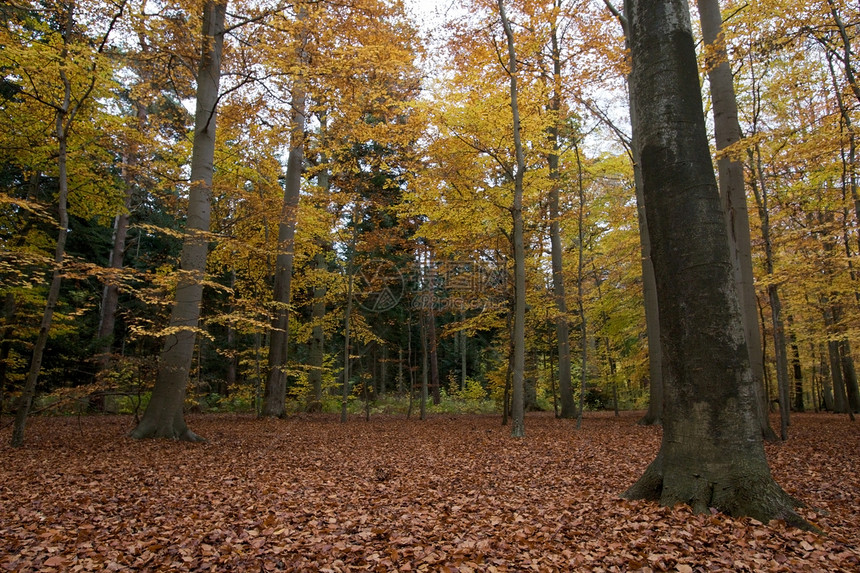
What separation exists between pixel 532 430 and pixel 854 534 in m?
8.24

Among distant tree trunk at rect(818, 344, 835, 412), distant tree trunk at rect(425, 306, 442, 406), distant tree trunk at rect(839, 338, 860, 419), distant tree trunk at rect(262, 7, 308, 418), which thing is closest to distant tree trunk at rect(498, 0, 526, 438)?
distant tree trunk at rect(425, 306, 442, 406)

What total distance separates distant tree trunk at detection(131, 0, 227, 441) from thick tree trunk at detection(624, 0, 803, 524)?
7.68 metres

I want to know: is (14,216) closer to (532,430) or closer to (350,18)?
(350,18)

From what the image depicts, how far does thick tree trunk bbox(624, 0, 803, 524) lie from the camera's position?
3.71 meters

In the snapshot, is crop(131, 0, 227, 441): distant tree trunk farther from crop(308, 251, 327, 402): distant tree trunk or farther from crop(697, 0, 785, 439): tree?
crop(697, 0, 785, 439): tree

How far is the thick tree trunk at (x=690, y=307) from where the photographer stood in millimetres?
3711

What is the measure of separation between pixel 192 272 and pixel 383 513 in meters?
6.34

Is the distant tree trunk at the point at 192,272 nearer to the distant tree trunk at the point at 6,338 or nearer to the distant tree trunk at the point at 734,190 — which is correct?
the distant tree trunk at the point at 6,338

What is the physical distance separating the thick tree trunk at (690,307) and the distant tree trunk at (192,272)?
768 centimetres

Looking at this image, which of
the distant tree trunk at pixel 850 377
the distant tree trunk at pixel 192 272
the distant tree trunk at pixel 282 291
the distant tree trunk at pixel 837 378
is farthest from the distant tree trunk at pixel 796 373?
the distant tree trunk at pixel 192 272

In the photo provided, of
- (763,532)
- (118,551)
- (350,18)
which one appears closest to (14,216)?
(350,18)

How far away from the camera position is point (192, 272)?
8.55 metres

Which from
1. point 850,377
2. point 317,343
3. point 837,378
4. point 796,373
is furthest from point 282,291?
point 796,373

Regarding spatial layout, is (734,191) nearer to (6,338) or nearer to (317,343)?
(317,343)
